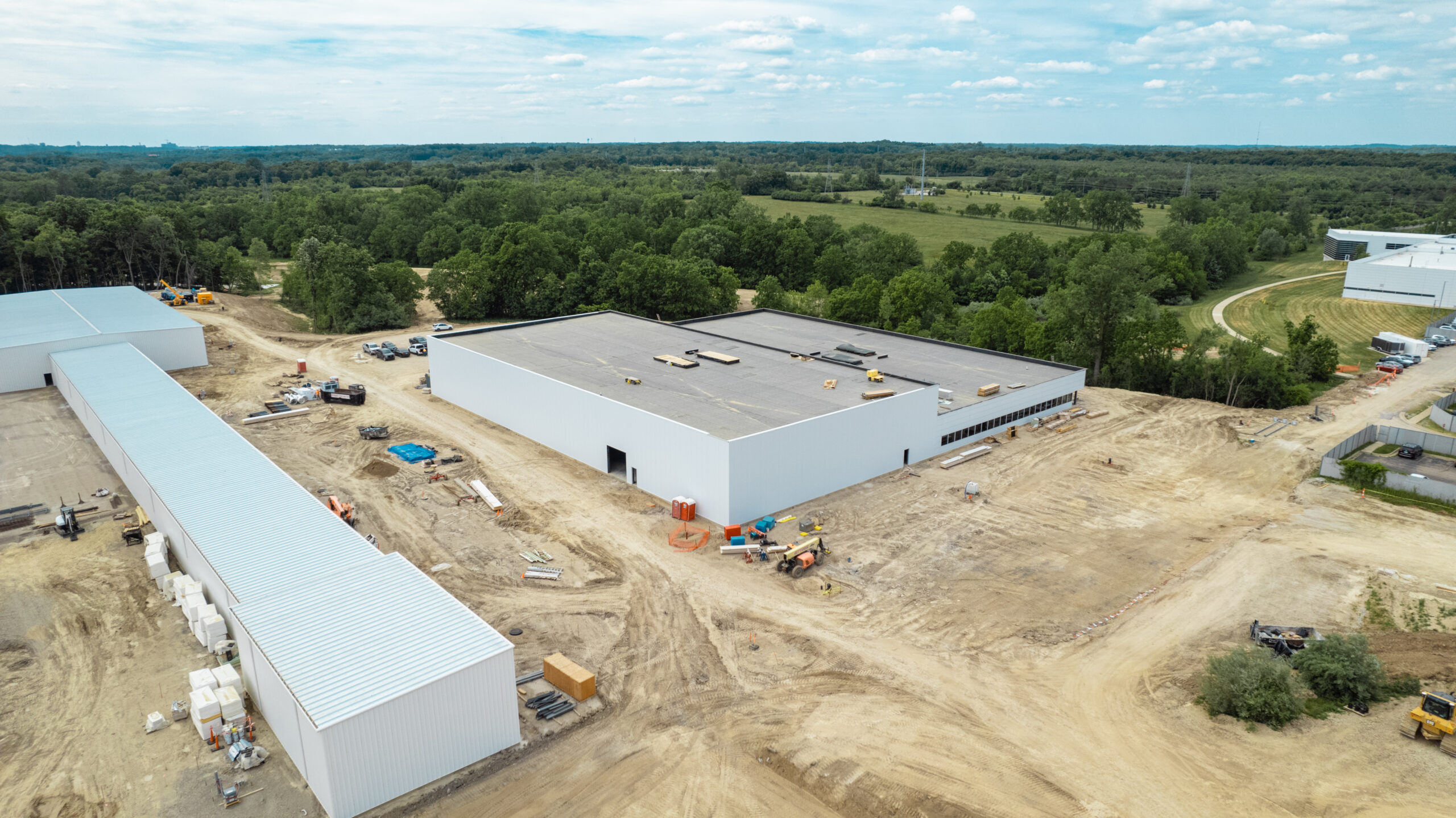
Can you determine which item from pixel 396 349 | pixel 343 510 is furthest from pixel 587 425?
pixel 396 349

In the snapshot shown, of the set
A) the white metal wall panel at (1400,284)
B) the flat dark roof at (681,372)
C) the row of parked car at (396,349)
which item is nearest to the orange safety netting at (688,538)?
the flat dark roof at (681,372)

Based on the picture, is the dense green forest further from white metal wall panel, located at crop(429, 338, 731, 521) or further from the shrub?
white metal wall panel, located at crop(429, 338, 731, 521)

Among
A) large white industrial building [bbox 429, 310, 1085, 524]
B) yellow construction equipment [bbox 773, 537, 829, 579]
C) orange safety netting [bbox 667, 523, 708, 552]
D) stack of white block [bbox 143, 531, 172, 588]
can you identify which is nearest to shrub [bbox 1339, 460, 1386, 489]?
large white industrial building [bbox 429, 310, 1085, 524]

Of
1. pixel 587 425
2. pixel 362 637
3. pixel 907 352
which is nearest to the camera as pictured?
pixel 362 637

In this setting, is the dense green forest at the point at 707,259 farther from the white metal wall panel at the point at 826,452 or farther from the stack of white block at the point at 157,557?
the stack of white block at the point at 157,557

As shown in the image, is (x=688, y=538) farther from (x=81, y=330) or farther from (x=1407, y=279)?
(x=1407, y=279)

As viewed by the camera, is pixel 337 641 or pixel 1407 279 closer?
pixel 337 641
